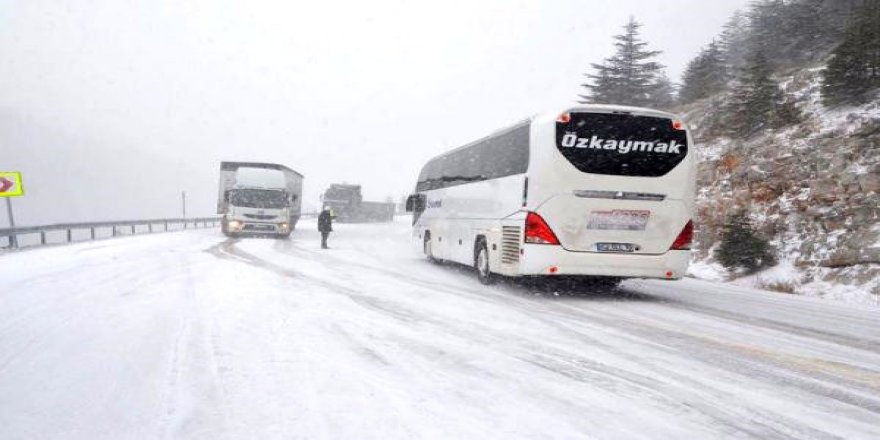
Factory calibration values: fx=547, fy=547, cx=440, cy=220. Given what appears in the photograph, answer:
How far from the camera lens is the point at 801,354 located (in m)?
4.98

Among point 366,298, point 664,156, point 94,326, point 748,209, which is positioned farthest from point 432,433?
point 748,209

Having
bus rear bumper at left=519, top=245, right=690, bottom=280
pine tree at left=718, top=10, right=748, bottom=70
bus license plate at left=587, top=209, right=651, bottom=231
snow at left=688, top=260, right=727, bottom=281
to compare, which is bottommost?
snow at left=688, top=260, right=727, bottom=281

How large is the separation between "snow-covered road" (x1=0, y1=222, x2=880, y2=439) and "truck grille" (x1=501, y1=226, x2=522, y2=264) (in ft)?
4.06

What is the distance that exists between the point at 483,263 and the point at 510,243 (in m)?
1.44

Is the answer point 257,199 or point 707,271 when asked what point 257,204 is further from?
point 707,271

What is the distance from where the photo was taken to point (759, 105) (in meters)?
19.4

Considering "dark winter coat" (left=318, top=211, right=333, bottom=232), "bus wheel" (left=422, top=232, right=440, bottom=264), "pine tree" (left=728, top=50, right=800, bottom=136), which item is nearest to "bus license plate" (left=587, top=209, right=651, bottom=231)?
"bus wheel" (left=422, top=232, right=440, bottom=264)

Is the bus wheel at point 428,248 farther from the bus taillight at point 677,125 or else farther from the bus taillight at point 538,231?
the bus taillight at point 677,125

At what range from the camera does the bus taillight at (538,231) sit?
28.6 feet

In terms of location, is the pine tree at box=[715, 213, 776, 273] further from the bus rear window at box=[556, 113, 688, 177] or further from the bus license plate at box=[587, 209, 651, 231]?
the bus license plate at box=[587, 209, 651, 231]

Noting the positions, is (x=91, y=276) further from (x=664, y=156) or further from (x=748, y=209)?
(x=748, y=209)

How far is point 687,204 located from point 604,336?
4340 mm

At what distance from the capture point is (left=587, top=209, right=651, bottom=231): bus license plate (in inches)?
344

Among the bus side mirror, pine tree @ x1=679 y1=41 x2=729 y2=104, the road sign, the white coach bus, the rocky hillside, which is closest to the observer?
the white coach bus
